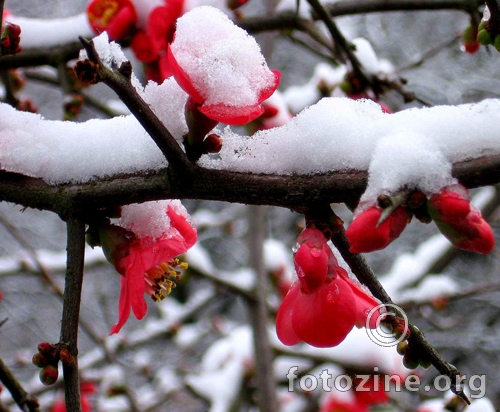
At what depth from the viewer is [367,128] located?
0.73 meters

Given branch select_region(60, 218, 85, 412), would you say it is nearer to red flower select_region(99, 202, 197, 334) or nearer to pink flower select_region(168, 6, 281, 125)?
red flower select_region(99, 202, 197, 334)

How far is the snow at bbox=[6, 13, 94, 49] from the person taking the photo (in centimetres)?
172

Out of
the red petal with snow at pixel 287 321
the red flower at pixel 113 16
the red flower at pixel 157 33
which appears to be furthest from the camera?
the red flower at pixel 113 16

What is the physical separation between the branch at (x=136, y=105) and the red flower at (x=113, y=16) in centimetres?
94

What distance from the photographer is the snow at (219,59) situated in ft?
2.23

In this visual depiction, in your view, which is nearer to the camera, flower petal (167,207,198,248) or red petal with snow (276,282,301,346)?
red petal with snow (276,282,301,346)

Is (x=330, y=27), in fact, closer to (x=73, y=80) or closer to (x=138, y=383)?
(x=73, y=80)

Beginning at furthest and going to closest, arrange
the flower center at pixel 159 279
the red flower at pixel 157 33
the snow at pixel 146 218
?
the red flower at pixel 157 33, the flower center at pixel 159 279, the snow at pixel 146 218

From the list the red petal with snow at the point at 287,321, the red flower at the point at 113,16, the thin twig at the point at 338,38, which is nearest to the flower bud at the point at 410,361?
the red petal with snow at the point at 287,321

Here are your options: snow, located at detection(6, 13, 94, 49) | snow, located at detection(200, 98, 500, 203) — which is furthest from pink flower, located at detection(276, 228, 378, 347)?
snow, located at detection(6, 13, 94, 49)

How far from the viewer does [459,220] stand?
590 mm

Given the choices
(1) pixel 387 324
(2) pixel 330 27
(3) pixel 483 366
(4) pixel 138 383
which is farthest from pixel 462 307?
(1) pixel 387 324

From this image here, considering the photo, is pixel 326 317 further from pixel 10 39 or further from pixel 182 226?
pixel 10 39

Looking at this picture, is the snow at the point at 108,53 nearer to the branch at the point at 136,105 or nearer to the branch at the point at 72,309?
the branch at the point at 136,105
